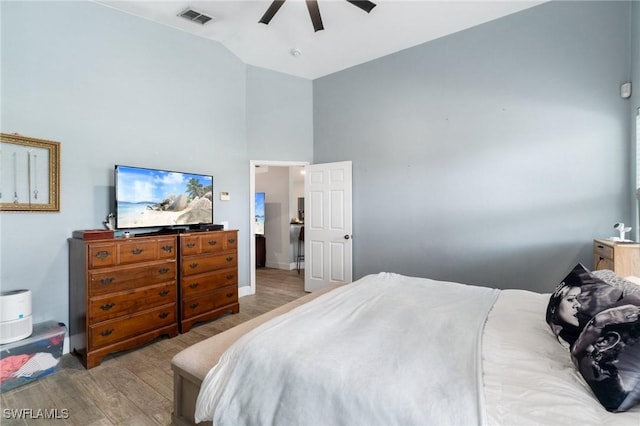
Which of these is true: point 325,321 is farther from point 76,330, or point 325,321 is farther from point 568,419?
point 76,330

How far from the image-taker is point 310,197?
15.6 feet

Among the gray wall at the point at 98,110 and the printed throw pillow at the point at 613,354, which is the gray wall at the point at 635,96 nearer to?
the printed throw pillow at the point at 613,354

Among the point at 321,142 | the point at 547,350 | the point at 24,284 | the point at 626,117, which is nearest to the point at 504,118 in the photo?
the point at 626,117

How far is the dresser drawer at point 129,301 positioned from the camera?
244 centimetres

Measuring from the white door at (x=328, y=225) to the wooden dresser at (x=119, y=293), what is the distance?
223cm

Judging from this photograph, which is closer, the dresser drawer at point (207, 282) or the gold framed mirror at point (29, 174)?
the gold framed mirror at point (29, 174)

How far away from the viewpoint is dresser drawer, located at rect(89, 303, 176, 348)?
2441 millimetres

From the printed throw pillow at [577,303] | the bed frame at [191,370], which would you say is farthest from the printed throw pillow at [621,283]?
the bed frame at [191,370]

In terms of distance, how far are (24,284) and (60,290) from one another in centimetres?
26

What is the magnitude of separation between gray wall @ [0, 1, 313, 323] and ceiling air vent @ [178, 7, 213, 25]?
358mm

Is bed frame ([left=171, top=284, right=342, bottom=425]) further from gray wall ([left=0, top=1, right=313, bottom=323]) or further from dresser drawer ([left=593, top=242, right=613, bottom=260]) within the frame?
dresser drawer ([left=593, top=242, right=613, bottom=260])

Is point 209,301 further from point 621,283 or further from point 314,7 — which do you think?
Answer: point 621,283

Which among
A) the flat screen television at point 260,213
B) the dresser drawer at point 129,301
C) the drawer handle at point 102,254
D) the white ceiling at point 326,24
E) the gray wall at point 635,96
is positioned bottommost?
the dresser drawer at point 129,301

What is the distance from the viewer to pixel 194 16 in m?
3.25
